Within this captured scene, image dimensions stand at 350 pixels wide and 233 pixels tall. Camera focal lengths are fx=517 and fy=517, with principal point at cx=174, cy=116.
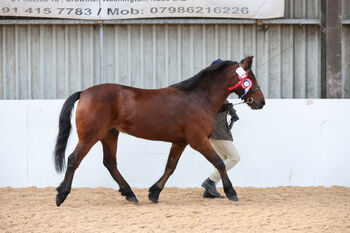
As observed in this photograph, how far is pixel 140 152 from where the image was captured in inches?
261

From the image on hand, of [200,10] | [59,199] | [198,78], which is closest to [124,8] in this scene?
[200,10]

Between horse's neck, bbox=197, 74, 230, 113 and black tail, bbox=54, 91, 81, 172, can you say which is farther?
horse's neck, bbox=197, 74, 230, 113

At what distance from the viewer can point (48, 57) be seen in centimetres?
855

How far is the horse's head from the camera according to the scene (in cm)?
558

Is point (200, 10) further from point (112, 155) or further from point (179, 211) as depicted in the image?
point (179, 211)

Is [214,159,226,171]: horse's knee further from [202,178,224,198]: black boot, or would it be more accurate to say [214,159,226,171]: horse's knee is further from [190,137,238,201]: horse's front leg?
[202,178,224,198]: black boot

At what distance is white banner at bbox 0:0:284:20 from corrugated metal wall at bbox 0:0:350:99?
609 millimetres

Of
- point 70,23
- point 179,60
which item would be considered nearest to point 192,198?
point 179,60

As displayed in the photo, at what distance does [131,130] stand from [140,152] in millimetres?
1187

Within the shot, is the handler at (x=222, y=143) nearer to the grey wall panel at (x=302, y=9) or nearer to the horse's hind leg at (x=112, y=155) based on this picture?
the horse's hind leg at (x=112, y=155)

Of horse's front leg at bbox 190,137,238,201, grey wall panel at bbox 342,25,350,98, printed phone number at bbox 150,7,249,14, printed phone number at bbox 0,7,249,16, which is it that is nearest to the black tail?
horse's front leg at bbox 190,137,238,201

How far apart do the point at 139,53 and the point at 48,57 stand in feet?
4.94

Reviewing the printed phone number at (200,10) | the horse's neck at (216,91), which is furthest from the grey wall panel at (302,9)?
the horse's neck at (216,91)

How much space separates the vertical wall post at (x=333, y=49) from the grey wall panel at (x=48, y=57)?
3.65 meters
